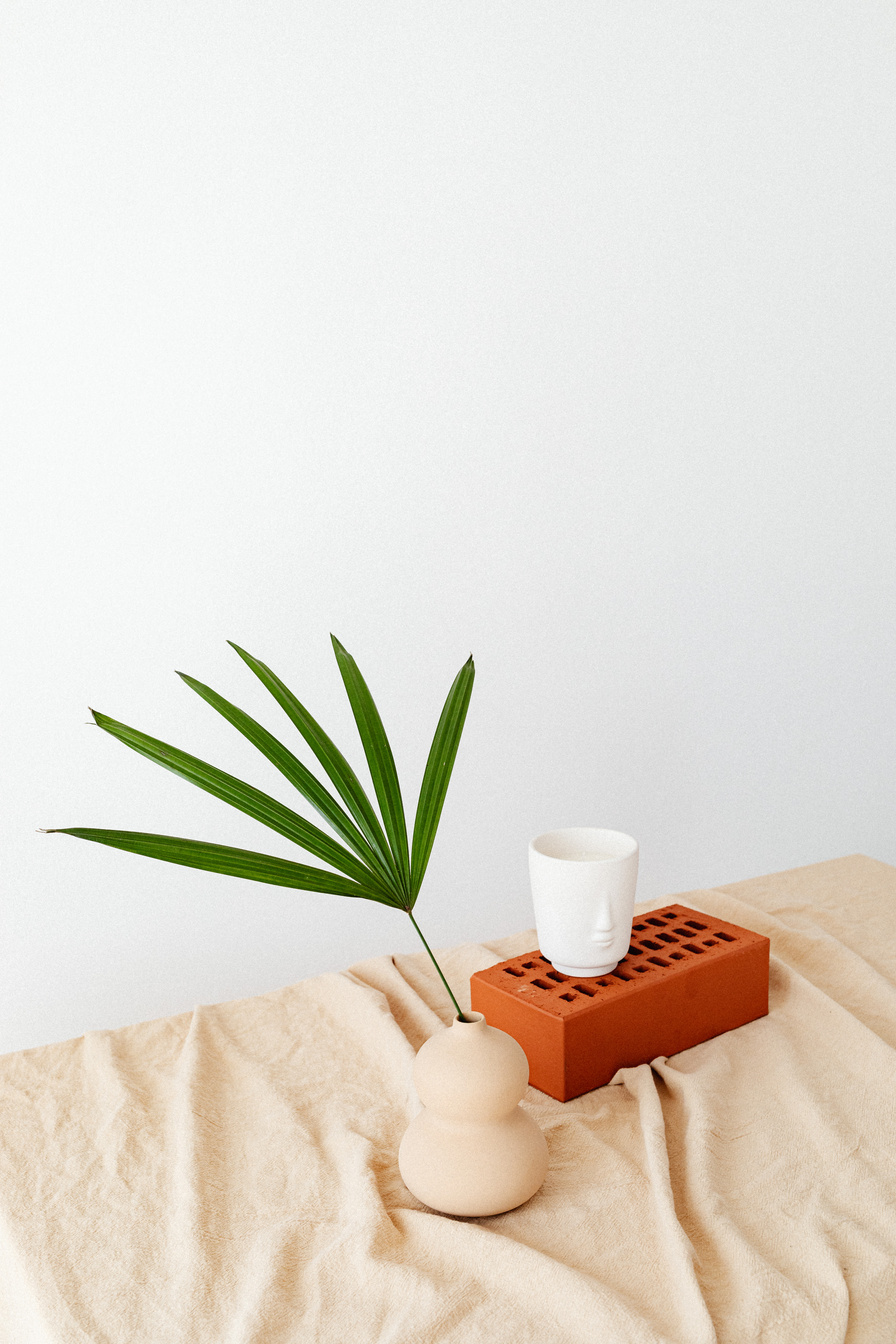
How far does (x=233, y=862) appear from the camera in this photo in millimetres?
995

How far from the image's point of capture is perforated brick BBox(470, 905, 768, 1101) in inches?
46.9

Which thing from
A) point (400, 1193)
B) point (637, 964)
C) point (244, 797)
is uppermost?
point (244, 797)

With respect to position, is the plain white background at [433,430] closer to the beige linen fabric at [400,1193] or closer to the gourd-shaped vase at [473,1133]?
the beige linen fabric at [400,1193]

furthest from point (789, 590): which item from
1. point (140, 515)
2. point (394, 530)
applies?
point (140, 515)

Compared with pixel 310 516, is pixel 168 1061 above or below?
below

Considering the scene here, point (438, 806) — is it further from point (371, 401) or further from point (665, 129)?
point (665, 129)

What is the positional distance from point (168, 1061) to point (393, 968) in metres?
0.34

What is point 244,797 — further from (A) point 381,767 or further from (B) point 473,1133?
(B) point 473,1133

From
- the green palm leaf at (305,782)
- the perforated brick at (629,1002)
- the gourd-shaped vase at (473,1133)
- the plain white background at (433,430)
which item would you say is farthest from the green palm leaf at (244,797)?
the plain white background at (433,430)

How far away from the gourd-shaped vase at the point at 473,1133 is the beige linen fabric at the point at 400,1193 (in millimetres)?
25

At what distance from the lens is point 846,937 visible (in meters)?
1.59

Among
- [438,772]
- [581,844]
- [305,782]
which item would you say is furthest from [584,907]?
[305,782]

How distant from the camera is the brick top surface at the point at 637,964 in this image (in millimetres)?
1224

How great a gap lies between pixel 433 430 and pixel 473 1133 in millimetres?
1672
